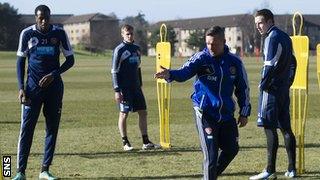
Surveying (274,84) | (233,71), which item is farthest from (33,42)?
(274,84)

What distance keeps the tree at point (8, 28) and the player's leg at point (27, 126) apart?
129209 millimetres

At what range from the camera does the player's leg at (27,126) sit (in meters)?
8.95

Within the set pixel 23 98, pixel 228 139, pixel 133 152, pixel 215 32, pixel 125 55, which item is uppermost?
pixel 215 32

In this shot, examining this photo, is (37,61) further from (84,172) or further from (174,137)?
(174,137)

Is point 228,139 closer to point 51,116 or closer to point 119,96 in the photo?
point 51,116

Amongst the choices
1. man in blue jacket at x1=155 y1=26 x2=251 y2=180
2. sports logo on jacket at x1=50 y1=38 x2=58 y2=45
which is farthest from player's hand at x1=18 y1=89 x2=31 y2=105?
man in blue jacket at x1=155 y1=26 x2=251 y2=180

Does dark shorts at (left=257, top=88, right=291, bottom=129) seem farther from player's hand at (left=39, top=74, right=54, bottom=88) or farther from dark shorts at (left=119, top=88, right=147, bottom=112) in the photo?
dark shorts at (left=119, top=88, right=147, bottom=112)

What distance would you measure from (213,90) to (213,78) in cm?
14

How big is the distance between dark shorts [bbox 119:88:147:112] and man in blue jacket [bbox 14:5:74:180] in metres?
2.84

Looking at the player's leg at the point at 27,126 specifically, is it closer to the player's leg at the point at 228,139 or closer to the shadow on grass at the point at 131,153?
the shadow on grass at the point at 131,153

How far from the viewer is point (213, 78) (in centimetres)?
737

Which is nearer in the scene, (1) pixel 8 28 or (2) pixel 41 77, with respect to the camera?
(2) pixel 41 77

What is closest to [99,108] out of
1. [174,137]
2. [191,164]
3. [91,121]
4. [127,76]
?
[91,121]

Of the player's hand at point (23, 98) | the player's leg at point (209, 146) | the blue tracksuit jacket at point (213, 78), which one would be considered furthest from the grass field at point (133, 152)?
the blue tracksuit jacket at point (213, 78)
